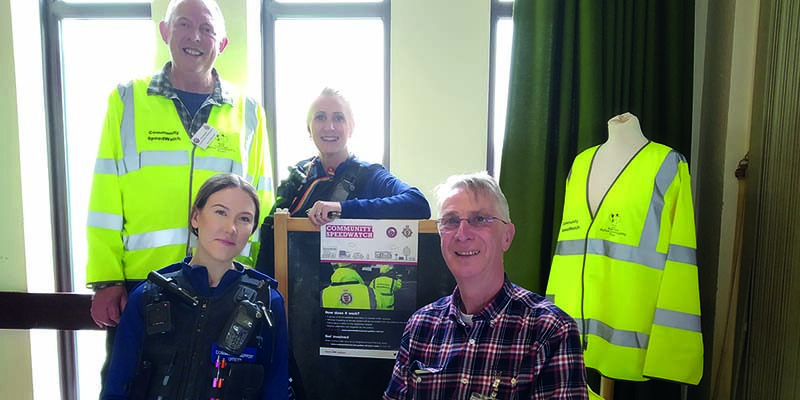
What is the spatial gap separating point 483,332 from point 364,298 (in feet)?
1.83

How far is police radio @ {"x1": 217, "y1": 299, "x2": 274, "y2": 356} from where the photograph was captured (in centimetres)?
129

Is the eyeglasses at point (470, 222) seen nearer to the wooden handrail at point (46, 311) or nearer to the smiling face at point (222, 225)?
the smiling face at point (222, 225)

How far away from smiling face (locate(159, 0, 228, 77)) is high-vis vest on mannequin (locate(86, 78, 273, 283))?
0.49ft

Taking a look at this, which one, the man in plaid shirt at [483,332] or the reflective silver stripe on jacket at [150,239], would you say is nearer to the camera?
the man in plaid shirt at [483,332]

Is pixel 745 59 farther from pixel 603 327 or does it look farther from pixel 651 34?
pixel 603 327

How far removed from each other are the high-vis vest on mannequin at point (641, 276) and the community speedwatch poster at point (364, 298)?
551 millimetres

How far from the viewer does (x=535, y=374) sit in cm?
113

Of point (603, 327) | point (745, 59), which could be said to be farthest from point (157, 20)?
point (745, 59)

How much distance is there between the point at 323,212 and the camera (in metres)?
1.57

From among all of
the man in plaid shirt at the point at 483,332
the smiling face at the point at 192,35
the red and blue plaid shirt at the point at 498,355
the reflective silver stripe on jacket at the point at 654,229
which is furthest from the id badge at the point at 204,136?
the reflective silver stripe on jacket at the point at 654,229

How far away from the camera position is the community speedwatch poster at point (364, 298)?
163 cm

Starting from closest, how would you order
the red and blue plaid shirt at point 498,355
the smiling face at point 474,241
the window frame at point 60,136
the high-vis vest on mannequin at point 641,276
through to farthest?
the red and blue plaid shirt at point 498,355
the smiling face at point 474,241
the high-vis vest on mannequin at point 641,276
the window frame at point 60,136

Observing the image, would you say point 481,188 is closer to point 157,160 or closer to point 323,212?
point 323,212

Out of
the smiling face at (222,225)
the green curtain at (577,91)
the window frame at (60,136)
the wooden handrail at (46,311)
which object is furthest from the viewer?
the window frame at (60,136)
